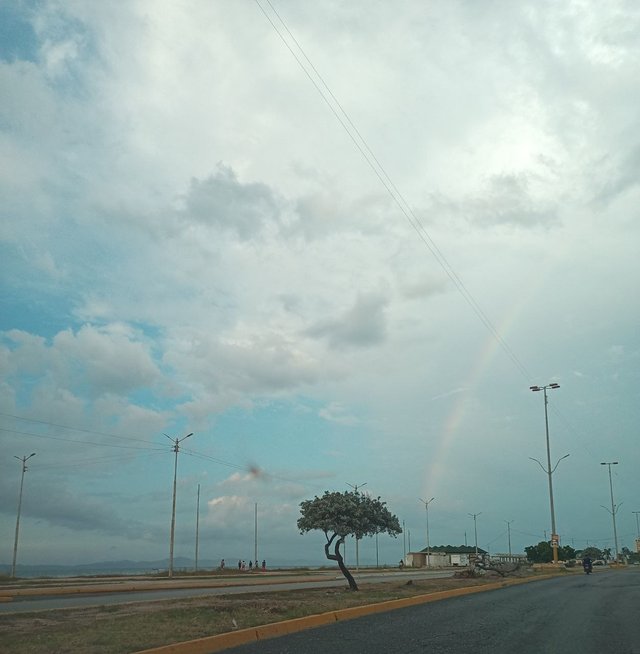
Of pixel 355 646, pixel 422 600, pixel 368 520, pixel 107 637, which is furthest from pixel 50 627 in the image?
pixel 368 520

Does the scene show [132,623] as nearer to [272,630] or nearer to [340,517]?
[272,630]

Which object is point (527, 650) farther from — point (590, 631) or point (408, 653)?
point (590, 631)

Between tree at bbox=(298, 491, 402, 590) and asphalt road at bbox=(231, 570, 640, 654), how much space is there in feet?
20.0

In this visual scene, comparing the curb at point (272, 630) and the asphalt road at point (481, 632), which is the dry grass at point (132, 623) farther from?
the asphalt road at point (481, 632)

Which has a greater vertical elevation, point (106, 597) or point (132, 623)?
point (132, 623)

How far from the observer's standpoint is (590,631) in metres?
15.4

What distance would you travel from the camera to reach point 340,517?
28125 mm

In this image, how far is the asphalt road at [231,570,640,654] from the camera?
41.9 feet

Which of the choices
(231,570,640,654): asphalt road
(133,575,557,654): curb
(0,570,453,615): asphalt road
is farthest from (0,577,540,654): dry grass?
(0,570,453,615): asphalt road

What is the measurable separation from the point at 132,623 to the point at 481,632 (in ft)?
24.2

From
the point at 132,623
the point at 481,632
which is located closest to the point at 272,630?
the point at 132,623

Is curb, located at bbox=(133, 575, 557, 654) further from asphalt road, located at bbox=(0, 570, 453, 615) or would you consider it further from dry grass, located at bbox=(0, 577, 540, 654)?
asphalt road, located at bbox=(0, 570, 453, 615)

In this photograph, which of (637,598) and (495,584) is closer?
(637,598)

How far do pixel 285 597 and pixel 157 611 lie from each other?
732cm
